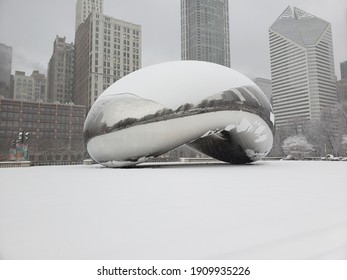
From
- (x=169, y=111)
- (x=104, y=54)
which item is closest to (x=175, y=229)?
(x=169, y=111)

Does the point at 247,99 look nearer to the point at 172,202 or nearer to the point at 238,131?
the point at 238,131

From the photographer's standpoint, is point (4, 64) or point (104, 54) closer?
point (4, 64)

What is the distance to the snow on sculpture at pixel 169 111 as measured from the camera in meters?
9.61

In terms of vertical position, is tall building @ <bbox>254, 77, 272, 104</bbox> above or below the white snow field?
above

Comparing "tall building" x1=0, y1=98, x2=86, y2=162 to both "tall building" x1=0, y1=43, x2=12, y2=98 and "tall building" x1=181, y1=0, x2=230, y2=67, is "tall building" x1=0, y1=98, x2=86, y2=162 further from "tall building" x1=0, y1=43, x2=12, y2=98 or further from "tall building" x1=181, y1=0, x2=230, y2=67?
"tall building" x1=0, y1=43, x2=12, y2=98

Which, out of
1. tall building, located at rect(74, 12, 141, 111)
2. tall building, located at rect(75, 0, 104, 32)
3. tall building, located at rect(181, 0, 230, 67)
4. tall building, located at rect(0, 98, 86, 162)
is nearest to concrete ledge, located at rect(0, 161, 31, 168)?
tall building, located at rect(74, 12, 141, 111)

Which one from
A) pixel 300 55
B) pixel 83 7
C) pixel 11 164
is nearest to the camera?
pixel 83 7

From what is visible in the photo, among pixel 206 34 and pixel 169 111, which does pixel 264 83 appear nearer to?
pixel 169 111

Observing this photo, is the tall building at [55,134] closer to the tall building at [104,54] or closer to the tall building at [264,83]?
the tall building at [104,54]

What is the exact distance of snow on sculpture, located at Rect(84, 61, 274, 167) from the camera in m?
9.61

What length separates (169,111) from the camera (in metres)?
9.50

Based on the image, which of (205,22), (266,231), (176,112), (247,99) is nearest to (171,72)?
(176,112)

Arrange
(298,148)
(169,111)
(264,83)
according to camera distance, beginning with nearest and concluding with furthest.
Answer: (169,111) < (264,83) < (298,148)

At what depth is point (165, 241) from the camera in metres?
1.82
